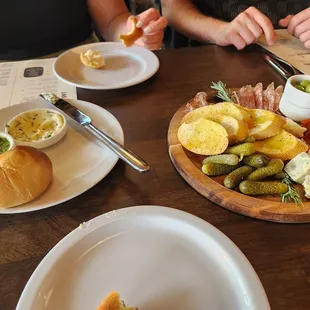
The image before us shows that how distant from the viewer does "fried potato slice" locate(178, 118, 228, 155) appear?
0.85m

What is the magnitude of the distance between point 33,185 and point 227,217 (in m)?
0.38

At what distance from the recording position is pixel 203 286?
2.08ft

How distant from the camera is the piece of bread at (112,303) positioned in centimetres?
57

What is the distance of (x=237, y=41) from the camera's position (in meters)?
1.38

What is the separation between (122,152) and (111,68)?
0.52 meters

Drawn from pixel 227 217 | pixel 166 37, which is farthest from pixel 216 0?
pixel 227 217

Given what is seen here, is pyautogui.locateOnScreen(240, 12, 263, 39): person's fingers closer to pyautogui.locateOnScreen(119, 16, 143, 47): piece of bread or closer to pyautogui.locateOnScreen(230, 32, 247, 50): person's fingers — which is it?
pyautogui.locateOnScreen(230, 32, 247, 50): person's fingers

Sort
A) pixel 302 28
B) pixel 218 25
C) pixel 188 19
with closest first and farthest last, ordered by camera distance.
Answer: pixel 302 28 < pixel 218 25 < pixel 188 19

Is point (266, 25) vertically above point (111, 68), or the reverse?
point (266, 25)

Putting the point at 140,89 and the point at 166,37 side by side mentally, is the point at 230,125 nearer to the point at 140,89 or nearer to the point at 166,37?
the point at 140,89

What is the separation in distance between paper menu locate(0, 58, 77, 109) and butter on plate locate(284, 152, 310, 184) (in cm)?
65

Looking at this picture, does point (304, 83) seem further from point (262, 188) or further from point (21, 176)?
point (21, 176)

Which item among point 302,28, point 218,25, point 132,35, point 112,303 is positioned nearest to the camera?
point 112,303

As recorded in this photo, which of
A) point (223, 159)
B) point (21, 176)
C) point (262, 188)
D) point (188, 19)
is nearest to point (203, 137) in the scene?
point (223, 159)
